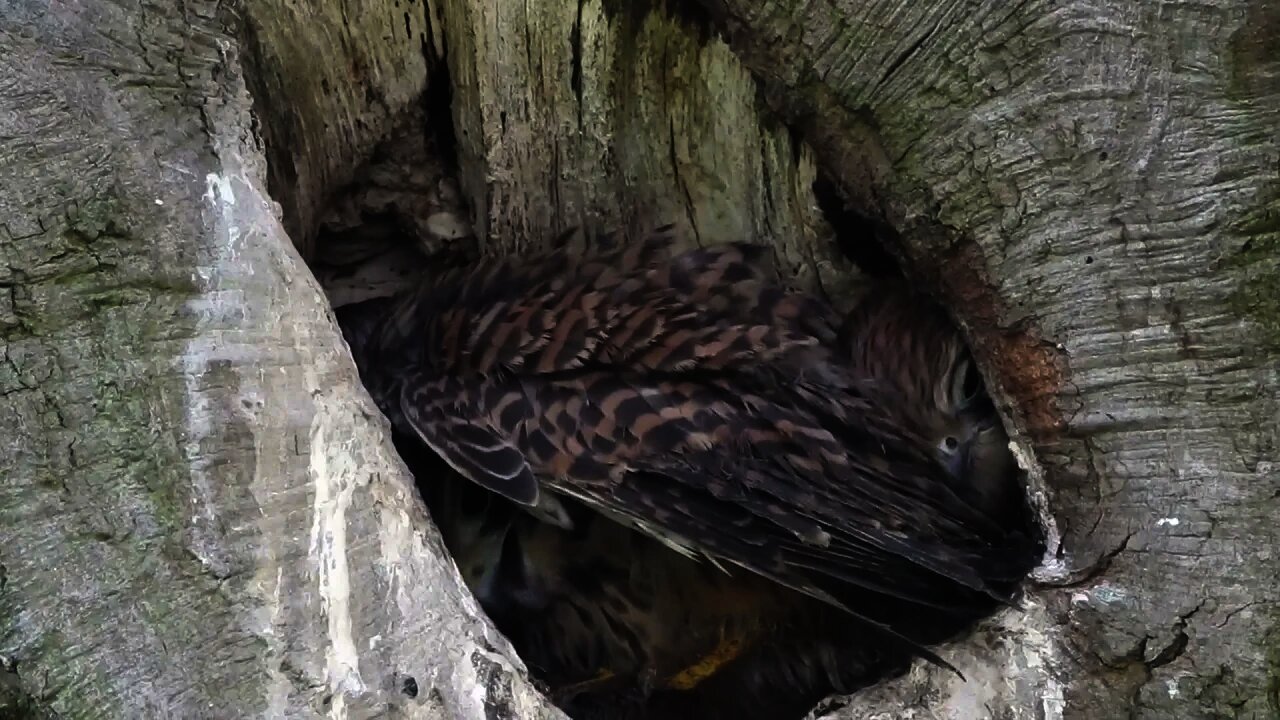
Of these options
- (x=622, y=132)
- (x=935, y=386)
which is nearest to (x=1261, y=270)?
(x=935, y=386)

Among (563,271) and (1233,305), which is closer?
(1233,305)

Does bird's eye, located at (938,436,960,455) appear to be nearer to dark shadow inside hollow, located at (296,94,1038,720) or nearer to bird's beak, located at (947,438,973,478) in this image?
bird's beak, located at (947,438,973,478)

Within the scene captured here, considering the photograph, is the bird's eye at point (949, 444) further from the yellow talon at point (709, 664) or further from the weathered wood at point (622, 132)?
the yellow talon at point (709, 664)

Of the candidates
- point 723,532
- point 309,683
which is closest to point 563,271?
point 723,532

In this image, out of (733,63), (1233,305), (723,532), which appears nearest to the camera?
(1233,305)

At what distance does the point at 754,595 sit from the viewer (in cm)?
204

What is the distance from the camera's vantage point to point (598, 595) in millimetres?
Result: 2219

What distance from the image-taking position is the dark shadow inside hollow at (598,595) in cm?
205

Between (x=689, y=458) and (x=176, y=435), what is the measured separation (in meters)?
0.79

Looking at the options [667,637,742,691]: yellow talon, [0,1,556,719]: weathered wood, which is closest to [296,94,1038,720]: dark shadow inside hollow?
[667,637,742,691]: yellow talon

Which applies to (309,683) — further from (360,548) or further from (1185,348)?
(1185,348)

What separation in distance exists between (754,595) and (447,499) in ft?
2.27

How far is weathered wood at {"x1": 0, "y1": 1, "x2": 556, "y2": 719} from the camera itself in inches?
46.3

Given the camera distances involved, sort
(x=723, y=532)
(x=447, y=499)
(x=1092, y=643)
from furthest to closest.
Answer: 1. (x=447, y=499)
2. (x=723, y=532)
3. (x=1092, y=643)
